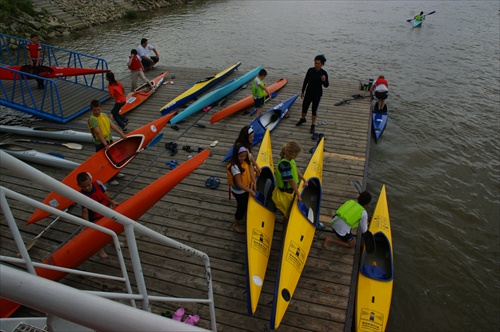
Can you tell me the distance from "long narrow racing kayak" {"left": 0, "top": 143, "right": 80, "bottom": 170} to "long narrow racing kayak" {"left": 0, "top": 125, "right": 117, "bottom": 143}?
2.98 feet

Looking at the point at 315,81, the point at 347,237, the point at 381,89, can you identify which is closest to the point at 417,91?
the point at 381,89

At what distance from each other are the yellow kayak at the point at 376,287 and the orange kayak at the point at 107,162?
17.5 ft

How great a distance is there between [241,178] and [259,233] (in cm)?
95

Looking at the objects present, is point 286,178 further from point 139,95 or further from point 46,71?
point 46,71

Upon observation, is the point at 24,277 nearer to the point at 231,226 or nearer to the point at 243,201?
the point at 243,201

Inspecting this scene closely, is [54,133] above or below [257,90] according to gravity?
below

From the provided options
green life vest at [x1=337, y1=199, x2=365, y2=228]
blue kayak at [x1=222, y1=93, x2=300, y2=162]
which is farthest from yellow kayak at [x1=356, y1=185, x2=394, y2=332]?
blue kayak at [x1=222, y1=93, x2=300, y2=162]

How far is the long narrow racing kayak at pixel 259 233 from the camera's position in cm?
441

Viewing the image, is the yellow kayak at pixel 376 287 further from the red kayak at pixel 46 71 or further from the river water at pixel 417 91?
the red kayak at pixel 46 71

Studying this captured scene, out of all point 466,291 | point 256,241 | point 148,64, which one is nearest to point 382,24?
point 148,64

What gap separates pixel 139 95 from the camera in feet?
35.7

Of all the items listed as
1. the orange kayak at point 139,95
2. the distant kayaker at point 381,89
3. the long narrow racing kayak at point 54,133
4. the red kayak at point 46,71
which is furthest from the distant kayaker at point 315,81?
the red kayak at point 46,71

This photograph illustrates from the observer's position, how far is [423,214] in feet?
26.2

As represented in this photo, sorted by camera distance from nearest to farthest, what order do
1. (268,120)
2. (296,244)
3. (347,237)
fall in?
1. (296,244)
2. (347,237)
3. (268,120)
